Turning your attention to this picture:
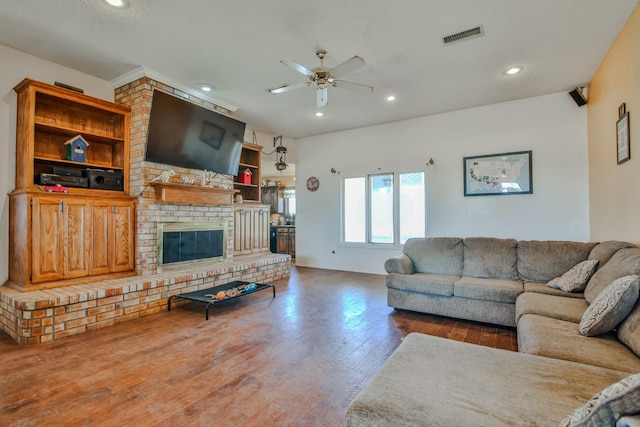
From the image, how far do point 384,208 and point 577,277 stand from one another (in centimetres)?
343

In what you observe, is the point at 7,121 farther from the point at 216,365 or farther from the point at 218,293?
the point at 216,365

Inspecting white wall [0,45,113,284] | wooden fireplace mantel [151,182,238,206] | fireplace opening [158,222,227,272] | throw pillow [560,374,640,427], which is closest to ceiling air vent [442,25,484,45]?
throw pillow [560,374,640,427]

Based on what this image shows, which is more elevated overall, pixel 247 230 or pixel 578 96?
pixel 578 96

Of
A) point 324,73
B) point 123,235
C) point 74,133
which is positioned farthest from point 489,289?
point 74,133

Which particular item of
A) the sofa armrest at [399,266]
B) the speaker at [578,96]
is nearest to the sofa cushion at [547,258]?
the sofa armrest at [399,266]

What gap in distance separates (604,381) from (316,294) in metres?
3.47

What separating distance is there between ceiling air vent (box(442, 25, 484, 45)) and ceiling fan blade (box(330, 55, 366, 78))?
1.02 m

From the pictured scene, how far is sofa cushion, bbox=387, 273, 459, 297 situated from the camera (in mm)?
3416

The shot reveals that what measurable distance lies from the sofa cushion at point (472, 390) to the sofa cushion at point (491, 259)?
2.30 meters

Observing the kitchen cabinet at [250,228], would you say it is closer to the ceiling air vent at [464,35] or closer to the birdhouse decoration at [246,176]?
the birdhouse decoration at [246,176]

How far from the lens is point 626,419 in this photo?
2.52 feet

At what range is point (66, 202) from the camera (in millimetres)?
3398

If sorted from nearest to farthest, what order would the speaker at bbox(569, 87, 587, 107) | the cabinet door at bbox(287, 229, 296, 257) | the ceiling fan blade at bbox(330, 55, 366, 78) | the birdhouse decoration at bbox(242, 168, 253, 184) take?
the ceiling fan blade at bbox(330, 55, 366, 78)
the speaker at bbox(569, 87, 587, 107)
the birdhouse decoration at bbox(242, 168, 253, 184)
the cabinet door at bbox(287, 229, 296, 257)

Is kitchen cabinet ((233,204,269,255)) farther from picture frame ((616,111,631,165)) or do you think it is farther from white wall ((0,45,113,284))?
picture frame ((616,111,631,165))
